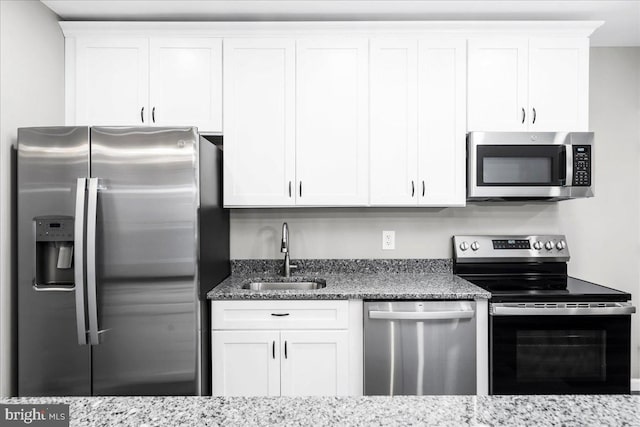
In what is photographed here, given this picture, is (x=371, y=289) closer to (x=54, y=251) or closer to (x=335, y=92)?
(x=335, y=92)

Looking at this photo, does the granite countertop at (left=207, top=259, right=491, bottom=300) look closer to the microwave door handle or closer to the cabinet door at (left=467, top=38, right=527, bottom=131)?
the microwave door handle

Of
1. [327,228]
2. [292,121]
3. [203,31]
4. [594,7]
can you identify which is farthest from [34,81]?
[594,7]

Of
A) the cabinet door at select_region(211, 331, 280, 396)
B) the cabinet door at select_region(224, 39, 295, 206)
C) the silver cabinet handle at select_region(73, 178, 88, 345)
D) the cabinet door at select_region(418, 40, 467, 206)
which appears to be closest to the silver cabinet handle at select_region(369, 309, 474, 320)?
the cabinet door at select_region(211, 331, 280, 396)

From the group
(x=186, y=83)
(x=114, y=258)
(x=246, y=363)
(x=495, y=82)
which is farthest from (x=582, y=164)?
(x=114, y=258)

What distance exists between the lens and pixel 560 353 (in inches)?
83.4

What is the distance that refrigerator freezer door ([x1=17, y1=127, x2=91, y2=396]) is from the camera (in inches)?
78.2

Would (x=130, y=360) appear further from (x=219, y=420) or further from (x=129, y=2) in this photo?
(x=129, y=2)

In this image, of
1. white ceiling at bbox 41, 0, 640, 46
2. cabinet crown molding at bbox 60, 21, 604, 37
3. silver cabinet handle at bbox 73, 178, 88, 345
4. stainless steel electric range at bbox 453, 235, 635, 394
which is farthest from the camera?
cabinet crown molding at bbox 60, 21, 604, 37

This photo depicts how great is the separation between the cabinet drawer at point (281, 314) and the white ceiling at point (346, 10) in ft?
5.43

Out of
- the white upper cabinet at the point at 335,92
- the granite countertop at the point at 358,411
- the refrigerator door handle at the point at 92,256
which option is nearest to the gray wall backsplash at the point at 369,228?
the white upper cabinet at the point at 335,92

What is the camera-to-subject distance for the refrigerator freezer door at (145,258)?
1.98m

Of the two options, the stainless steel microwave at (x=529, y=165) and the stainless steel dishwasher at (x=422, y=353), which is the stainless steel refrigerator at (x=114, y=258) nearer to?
the stainless steel dishwasher at (x=422, y=353)

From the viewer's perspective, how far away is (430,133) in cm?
248

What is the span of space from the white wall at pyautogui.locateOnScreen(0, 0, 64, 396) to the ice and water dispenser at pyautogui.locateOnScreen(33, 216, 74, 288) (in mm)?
154
